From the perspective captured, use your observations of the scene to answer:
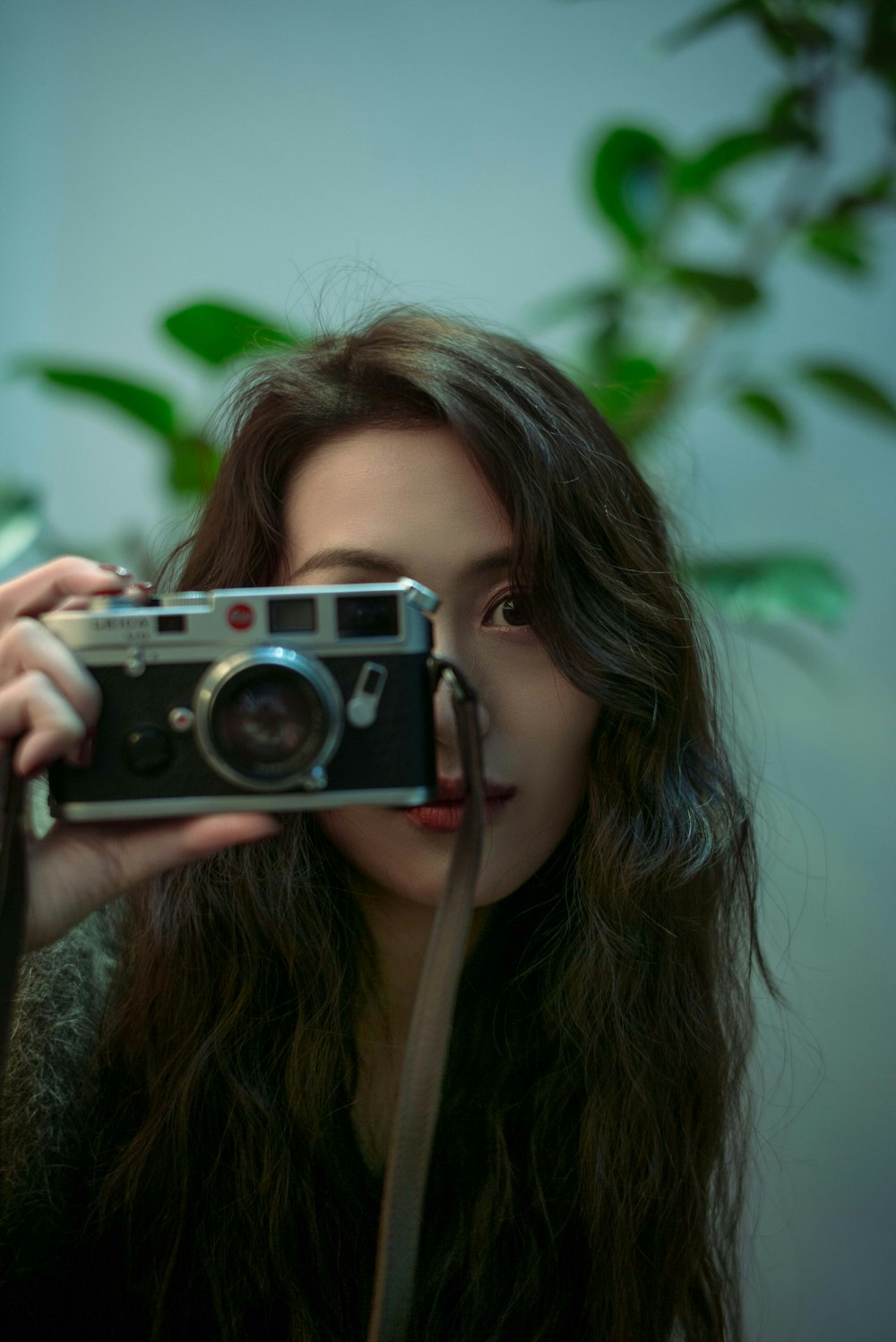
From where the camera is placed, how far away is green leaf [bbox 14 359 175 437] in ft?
2.82

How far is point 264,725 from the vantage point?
19.4 inches

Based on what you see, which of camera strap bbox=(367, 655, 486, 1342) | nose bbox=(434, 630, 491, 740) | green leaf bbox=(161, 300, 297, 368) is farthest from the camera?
green leaf bbox=(161, 300, 297, 368)

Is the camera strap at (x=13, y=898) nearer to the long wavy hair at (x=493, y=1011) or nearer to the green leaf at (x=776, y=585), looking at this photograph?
the long wavy hair at (x=493, y=1011)

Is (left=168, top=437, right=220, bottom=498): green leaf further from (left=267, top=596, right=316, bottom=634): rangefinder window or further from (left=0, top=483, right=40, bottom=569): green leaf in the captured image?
(left=267, top=596, right=316, bottom=634): rangefinder window

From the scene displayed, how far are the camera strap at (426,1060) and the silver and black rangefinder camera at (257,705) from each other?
0.02 metres

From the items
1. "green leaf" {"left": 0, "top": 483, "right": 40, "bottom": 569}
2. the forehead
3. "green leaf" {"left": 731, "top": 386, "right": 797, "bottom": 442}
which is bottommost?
the forehead

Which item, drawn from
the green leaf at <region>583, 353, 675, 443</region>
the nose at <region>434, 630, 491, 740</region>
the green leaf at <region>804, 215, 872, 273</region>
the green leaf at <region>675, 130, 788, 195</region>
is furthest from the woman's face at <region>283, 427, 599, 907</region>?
the green leaf at <region>804, 215, 872, 273</region>

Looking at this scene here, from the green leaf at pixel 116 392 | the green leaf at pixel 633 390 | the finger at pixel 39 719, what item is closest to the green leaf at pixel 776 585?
the green leaf at pixel 633 390

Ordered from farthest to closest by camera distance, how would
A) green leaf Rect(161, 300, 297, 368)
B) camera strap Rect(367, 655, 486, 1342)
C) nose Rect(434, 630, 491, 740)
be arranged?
green leaf Rect(161, 300, 297, 368), nose Rect(434, 630, 491, 740), camera strap Rect(367, 655, 486, 1342)

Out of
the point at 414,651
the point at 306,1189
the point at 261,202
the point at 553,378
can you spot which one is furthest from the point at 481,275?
the point at 306,1189

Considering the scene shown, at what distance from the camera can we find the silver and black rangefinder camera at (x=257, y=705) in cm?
49

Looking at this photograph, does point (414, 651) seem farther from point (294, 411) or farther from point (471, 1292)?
point (471, 1292)

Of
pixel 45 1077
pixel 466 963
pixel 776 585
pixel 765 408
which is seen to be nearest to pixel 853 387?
pixel 765 408

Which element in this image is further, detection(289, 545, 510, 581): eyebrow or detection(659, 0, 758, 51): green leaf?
detection(659, 0, 758, 51): green leaf
